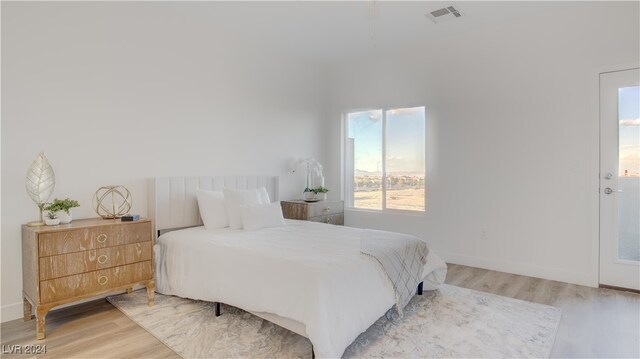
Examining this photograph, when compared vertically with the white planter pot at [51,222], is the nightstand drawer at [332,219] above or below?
below

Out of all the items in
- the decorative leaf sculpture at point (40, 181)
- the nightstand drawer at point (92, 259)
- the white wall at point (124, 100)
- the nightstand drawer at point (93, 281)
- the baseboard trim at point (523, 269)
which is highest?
the white wall at point (124, 100)

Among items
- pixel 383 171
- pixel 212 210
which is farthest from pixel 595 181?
pixel 212 210

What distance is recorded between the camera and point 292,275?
2.16 m

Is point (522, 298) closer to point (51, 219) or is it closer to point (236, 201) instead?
point (236, 201)

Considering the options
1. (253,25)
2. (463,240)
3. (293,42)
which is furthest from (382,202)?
(253,25)

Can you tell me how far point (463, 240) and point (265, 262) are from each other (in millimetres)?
2908

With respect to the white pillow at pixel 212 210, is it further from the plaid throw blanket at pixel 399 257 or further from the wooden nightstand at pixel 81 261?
the plaid throw blanket at pixel 399 257

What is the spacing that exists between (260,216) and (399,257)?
145cm

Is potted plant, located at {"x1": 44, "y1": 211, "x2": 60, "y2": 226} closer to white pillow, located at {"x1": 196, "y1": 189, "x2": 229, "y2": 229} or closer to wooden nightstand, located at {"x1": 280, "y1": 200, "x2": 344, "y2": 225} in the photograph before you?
white pillow, located at {"x1": 196, "y1": 189, "x2": 229, "y2": 229}

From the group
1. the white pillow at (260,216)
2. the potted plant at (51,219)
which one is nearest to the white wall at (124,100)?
the potted plant at (51,219)

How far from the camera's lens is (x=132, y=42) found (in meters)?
3.30

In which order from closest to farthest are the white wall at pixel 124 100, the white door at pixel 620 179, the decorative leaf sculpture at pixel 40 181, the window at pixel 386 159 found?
the decorative leaf sculpture at pixel 40 181 < the white wall at pixel 124 100 < the white door at pixel 620 179 < the window at pixel 386 159

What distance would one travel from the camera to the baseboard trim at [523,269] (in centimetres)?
354

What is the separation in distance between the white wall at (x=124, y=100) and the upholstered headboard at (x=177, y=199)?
0.42ft
